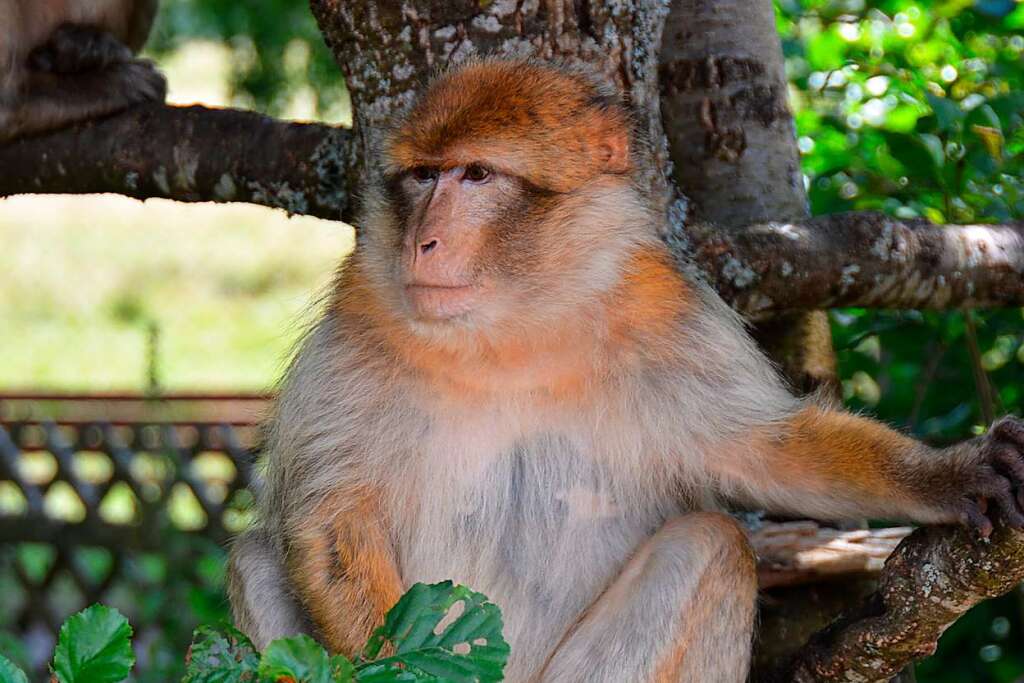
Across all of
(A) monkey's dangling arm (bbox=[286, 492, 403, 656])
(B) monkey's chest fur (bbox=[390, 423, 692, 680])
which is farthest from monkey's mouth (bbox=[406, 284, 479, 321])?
(A) monkey's dangling arm (bbox=[286, 492, 403, 656])

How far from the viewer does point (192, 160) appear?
3.83 meters

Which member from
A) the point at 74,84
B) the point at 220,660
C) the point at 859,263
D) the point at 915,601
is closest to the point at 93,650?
the point at 220,660

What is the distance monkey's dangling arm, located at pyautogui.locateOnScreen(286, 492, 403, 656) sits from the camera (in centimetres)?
285

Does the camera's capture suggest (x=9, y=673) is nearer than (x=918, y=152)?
Yes

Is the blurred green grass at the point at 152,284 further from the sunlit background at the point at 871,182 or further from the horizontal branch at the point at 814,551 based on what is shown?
the horizontal branch at the point at 814,551

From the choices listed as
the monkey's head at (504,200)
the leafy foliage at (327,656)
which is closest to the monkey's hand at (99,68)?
the monkey's head at (504,200)

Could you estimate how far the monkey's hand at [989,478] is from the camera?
251 centimetres

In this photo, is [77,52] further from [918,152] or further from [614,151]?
[918,152]

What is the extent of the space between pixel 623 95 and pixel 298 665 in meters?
1.70

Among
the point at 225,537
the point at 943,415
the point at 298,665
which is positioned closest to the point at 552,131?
the point at 298,665

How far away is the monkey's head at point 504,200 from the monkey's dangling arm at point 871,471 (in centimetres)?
53

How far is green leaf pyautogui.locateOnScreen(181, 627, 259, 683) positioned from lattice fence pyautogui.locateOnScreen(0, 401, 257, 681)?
316 cm

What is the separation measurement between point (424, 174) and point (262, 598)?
1.11m

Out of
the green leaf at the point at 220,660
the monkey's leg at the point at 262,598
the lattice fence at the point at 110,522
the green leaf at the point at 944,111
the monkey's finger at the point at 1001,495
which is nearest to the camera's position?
the green leaf at the point at 220,660
